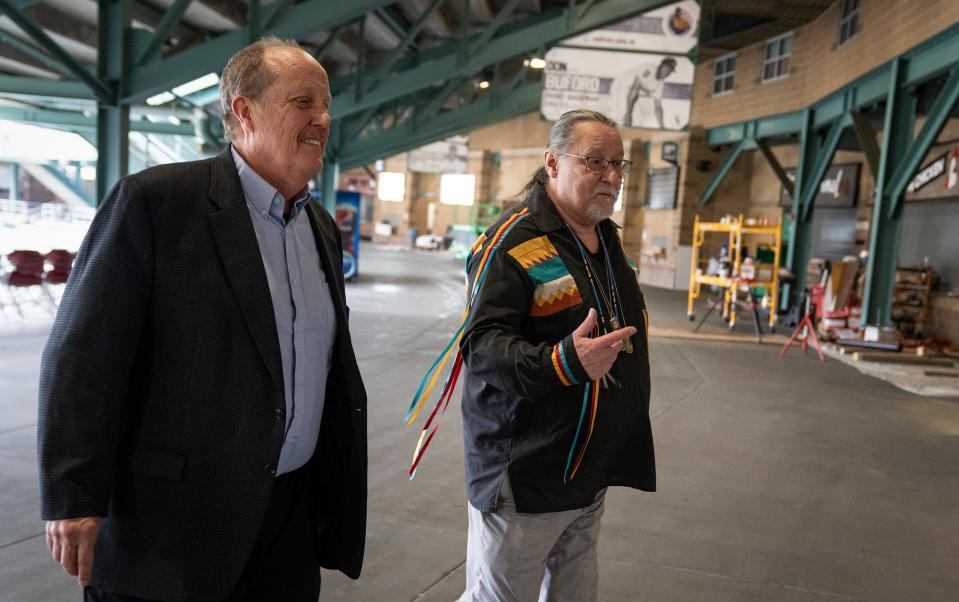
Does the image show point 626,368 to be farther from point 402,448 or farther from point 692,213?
point 692,213

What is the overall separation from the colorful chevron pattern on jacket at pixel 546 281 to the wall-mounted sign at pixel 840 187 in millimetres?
14692

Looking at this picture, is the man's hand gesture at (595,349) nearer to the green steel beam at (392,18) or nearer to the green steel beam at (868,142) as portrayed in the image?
the green steel beam at (392,18)

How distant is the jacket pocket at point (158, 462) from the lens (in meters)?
1.46

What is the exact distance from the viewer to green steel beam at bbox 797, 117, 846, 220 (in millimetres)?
13539

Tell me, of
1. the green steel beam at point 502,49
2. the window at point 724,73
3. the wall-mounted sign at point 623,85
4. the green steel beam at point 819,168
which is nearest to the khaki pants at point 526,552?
the wall-mounted sign at point 623,85

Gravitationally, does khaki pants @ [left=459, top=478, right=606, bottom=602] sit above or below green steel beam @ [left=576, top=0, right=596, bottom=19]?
below

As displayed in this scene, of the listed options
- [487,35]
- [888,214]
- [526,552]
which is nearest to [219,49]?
[487,35]

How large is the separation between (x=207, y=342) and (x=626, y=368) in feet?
3.69

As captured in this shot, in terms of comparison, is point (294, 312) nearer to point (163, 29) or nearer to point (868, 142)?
point (163, 29)

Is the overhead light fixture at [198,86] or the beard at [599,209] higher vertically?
the overhead light fixture at [198,86]

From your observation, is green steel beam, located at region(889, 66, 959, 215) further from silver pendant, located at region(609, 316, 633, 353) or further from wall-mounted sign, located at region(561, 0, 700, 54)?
silver pendant, located at region(609, 316, 633, 353)

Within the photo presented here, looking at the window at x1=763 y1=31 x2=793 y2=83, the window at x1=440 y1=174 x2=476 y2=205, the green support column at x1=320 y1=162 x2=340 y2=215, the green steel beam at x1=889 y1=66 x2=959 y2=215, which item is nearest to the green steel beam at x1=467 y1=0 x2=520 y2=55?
the green support column at x1=320 y1=162 x2=340 y2=215

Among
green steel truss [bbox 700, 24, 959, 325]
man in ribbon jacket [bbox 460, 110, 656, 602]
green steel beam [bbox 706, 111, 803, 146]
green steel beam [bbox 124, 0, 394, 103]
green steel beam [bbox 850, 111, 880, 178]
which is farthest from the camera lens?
green steel beam [bbox 706, 111, 803, 146]

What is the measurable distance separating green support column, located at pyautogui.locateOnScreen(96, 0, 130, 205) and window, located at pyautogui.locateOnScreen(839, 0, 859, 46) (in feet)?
39.1
